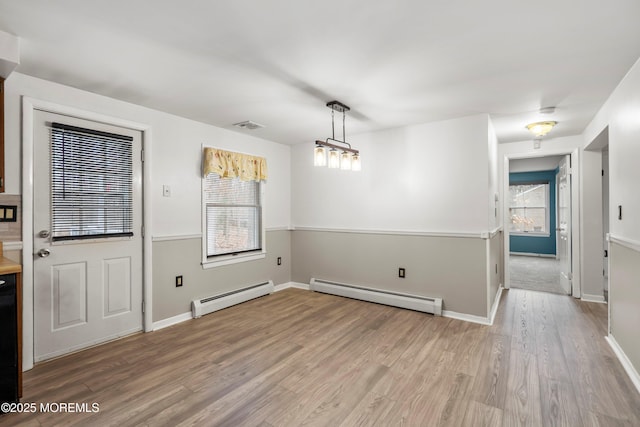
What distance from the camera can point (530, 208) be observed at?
28.5 ft

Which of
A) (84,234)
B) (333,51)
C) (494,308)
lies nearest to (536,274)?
(494,308)

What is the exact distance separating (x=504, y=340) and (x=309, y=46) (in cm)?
319

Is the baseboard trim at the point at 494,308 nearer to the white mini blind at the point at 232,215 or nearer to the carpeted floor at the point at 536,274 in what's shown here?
the carpeted floor at the point at 536,274

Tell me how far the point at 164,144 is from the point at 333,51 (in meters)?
2.31

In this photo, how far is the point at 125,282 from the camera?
316 cm

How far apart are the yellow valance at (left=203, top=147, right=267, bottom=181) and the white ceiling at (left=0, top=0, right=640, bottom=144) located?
70 cm

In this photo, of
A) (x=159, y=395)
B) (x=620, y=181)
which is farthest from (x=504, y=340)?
(x=159, y=395)

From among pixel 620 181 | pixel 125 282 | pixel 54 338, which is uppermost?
pixel 620 181

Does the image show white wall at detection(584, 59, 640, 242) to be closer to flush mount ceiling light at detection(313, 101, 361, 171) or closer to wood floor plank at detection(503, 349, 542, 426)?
wood floor plank at detection(503, 349, 542, 426)

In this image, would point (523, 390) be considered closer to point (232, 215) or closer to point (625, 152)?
point (625, 152)

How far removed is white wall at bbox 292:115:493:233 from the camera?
3.60 meters

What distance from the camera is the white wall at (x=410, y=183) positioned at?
360 cm

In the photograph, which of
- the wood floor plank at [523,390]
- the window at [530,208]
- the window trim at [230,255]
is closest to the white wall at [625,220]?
the wood floor plank at [523,390]

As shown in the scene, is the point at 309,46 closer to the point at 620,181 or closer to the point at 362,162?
the point at 362,162
